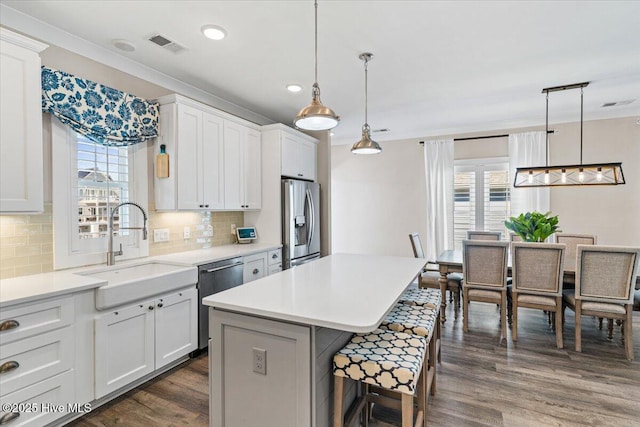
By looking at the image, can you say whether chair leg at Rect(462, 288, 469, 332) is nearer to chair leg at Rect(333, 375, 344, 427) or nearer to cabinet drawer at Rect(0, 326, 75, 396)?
chair leg at Rect(333, 375, 344, 427)

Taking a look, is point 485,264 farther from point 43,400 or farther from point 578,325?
point 43,400

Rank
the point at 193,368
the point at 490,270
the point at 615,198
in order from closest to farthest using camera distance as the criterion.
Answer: the point at 193,368
the point at 490,270
the point at 615,198

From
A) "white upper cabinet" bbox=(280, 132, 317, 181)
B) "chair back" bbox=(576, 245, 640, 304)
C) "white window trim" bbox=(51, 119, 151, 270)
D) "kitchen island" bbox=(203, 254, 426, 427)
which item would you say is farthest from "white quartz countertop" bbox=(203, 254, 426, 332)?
"white upper cabinet" bbox=(280, 132, 317, 181)

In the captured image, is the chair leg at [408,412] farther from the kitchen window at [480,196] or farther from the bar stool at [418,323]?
the kitchen window at [480,196]

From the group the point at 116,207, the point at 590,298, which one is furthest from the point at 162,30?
the point at 590,298

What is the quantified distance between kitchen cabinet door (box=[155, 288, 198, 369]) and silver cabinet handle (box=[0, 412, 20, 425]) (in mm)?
876

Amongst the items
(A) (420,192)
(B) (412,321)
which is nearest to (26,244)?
(B) (412,321)

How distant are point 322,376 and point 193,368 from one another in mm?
1740

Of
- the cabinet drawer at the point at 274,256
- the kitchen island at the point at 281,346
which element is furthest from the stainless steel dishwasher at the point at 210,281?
the kitchen island at the point at 281,346

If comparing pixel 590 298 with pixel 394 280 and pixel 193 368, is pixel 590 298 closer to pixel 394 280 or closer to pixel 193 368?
pixel 394 280

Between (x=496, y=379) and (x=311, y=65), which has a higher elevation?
(x=311, y=65)

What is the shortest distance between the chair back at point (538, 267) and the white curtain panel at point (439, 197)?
2.08 m

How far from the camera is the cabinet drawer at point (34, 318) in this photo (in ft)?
5.83

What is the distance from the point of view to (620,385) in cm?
256
